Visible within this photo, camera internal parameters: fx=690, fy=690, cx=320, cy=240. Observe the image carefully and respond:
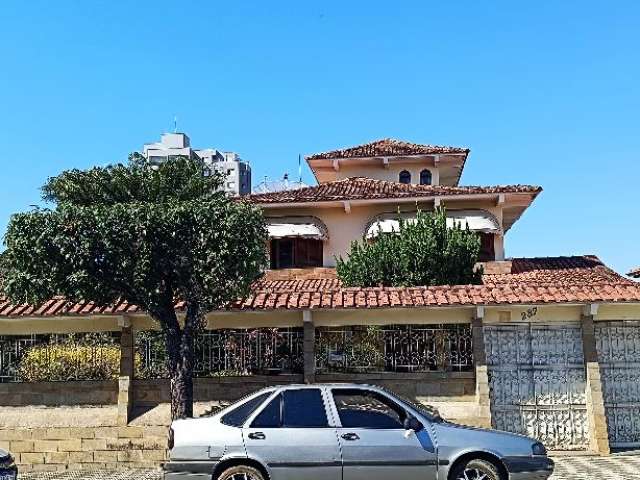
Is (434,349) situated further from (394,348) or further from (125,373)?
(125,373)

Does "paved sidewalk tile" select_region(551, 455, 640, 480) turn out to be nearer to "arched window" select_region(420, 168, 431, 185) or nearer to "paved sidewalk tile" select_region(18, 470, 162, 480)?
"paved sidewalk tile" select_region(18, 470, 162, 480)

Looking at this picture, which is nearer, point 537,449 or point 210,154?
point 537,449

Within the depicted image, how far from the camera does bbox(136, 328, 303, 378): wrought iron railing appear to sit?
1494cm

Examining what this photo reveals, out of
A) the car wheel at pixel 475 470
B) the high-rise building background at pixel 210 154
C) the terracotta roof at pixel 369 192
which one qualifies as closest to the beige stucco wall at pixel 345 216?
the terracotta roof at pixel 369 192

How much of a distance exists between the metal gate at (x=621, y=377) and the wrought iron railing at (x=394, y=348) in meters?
2.98

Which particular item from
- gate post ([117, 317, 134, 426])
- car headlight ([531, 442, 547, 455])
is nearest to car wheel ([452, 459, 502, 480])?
car headlight ([531, 442, 547, 455])

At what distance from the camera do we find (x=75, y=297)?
41.8 feet

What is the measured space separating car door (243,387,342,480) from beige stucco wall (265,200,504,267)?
17.5m

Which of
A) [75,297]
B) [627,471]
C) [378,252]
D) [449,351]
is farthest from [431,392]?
[75,297]

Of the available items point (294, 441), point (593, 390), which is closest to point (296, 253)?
point (593, 390)

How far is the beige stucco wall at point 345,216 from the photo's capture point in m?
25.9

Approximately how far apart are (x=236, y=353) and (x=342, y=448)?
677 cm

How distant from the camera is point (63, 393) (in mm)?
14898

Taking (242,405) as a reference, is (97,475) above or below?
below
